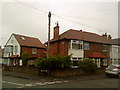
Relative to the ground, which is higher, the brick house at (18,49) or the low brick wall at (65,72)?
the brick house at (18,49)

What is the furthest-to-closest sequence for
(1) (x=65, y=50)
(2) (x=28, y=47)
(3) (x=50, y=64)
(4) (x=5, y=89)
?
(2) (x=28, y=47) < (1) (x=65, y=50) < (3) (x=50, y=64) < (4) (x=5, y=89)

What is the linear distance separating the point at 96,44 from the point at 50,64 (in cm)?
1377

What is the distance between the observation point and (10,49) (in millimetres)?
36781

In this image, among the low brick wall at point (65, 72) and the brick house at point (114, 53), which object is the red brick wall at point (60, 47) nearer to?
the low brick wall at point (65, 72)

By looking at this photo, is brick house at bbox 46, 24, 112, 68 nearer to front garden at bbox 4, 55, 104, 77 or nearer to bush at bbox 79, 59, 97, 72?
bush at bbox 79, 59, 97, 72

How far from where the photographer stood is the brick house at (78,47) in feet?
80.9

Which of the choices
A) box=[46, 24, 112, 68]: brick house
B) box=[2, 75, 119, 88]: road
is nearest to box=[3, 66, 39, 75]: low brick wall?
box=[46, 24, 112, 68]: brick house

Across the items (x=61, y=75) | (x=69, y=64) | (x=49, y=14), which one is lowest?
(x=61, y=75)

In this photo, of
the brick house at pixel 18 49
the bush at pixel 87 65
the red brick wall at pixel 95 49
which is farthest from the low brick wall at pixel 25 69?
the red brick wall at pixel 95 49

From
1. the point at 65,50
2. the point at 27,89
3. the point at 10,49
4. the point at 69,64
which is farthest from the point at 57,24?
the point at 27,89

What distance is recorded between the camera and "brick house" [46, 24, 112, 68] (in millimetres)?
24672

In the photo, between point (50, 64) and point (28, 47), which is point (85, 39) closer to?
point (50, 64)

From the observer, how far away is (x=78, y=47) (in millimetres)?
25453

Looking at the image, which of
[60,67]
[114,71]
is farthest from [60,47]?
[114,71]
